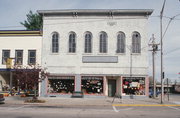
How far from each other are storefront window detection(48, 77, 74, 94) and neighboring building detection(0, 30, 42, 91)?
2888 millimetres

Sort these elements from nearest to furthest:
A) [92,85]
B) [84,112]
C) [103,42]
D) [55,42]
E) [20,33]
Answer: [84,112]
[92,85]
[103,42]
[55,42]
[20,33]

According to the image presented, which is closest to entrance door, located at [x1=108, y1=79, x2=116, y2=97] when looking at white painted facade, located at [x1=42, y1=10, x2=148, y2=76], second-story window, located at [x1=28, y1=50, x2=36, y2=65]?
white painted facade, located at [x1=42, y1=10, x2=148, y2=76]

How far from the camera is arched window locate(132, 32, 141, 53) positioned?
81.6ft

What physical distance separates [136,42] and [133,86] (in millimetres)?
5132

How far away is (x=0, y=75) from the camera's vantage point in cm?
2667

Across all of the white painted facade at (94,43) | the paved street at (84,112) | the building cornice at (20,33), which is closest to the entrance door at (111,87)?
the white painted facade at (94,43)

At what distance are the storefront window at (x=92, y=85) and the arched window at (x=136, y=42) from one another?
5.21m

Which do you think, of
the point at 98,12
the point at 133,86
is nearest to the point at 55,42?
the point at 98,12

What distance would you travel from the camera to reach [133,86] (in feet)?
80.1

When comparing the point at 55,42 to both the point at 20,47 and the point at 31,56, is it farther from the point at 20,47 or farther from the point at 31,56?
the point at 20,47

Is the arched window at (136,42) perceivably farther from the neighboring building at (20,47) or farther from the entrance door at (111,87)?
the neighboring building at (20,47)

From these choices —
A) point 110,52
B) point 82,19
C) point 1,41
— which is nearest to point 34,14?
point 1,41

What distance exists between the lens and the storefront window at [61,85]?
82.0 feet

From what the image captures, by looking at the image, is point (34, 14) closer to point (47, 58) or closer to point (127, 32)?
point (47, 58)
